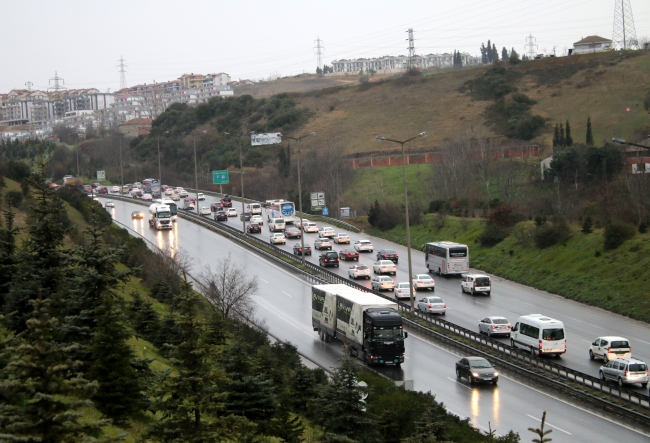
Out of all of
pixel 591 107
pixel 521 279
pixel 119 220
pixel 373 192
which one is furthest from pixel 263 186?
pixel 521 279

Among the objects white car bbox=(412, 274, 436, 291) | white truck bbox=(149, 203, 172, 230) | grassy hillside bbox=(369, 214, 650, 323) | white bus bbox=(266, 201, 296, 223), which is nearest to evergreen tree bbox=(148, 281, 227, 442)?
grassy hillside bbox=(369, 214, 650, 323)

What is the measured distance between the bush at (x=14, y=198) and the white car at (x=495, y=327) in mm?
34728

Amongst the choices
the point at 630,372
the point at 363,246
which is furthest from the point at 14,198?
the point at 630,372

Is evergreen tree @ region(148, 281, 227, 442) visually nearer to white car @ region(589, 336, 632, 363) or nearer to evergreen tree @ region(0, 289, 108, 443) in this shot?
evergreen tree @ region(0, 289, 108, 443)

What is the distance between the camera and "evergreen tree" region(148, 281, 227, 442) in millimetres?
13359

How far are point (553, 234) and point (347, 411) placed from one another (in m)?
42.1

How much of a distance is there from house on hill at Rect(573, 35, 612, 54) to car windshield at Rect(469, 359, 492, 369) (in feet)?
465

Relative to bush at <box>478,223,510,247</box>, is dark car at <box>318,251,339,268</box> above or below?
below

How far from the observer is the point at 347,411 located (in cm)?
1777

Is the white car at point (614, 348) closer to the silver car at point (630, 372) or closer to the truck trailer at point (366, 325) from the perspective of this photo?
the silver car at point (630, 372)

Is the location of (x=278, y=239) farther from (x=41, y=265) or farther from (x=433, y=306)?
(x=41, y=265)

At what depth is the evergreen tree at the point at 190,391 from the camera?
1336 cm

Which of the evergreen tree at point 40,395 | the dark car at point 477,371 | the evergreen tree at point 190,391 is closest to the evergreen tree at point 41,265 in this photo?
the evergreen tree at point 190,391

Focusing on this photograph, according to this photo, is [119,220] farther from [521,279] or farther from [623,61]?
[623,61]
